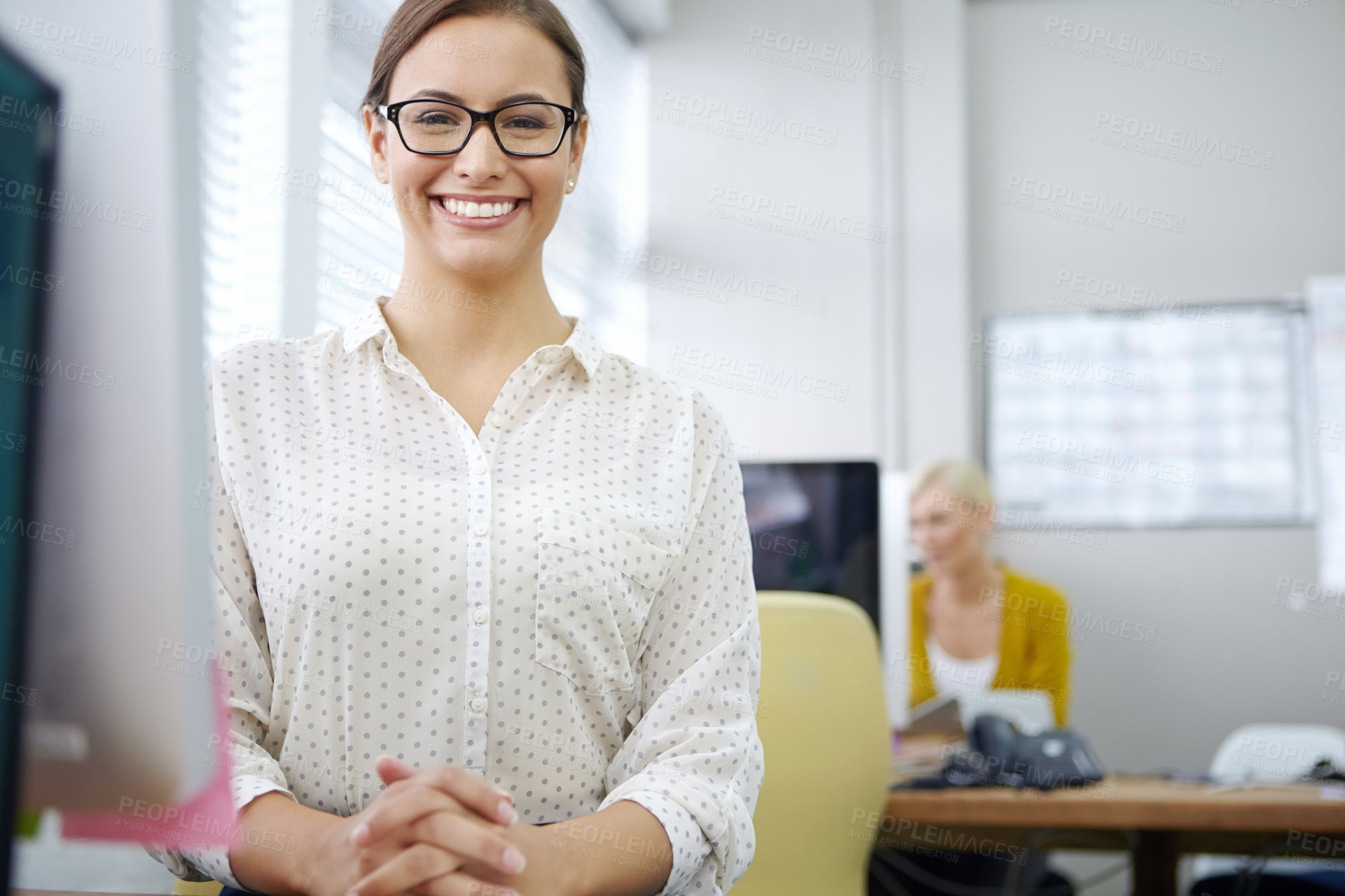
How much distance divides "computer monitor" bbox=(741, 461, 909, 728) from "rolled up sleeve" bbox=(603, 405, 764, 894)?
1.03m

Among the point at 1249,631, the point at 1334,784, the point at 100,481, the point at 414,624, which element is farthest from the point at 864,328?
the point at 100,481

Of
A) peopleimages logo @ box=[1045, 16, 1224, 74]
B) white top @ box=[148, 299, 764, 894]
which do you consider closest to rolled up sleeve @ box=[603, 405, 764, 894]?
white top @ box=[148, 299, 764, 894]

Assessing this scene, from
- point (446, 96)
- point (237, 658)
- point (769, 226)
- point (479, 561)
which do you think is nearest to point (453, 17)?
point (446, 96)

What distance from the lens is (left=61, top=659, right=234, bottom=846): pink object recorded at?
0.38 meters

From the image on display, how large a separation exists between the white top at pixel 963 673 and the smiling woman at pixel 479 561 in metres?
2.00

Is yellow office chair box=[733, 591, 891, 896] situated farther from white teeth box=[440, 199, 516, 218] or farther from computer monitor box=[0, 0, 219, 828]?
computer monitor box=[0, 0, 219, 828]

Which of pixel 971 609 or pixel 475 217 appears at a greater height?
pixel 475 217

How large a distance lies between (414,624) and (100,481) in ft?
2.42

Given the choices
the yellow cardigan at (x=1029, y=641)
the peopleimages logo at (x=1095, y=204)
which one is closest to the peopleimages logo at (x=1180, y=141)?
the peopleimages logo at (x=1095, y=204)

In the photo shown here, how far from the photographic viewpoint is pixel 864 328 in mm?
4262

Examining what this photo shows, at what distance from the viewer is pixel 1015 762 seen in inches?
84.5

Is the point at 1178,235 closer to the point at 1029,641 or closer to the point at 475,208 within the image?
the point at 1029,641

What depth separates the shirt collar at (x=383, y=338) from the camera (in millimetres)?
1238

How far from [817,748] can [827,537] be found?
658 mm
